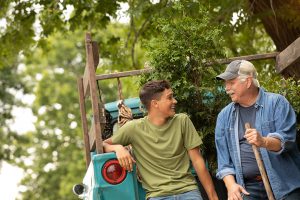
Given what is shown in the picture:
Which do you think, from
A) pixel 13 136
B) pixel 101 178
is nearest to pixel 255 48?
pixel 101 178

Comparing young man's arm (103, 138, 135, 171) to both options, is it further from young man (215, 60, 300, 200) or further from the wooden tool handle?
→ the wooden tool handle

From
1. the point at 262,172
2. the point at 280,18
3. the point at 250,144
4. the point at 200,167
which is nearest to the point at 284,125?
the point at 250,144

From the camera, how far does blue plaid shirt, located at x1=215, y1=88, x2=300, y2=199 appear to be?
259 inches

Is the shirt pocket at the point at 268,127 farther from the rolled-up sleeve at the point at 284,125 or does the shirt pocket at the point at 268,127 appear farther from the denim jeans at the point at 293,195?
the denim jeans at the point at 293,195

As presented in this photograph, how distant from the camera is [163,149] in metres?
6.94

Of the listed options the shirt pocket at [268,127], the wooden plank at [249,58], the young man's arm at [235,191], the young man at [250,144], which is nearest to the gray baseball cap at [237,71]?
the young man at [250,144]

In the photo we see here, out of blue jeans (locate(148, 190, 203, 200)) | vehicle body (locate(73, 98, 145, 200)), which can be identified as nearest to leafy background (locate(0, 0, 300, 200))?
vehicle body (locate(73, 98, 145, 200))

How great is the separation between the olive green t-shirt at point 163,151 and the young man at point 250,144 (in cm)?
26

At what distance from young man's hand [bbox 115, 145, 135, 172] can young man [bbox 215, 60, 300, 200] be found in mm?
718

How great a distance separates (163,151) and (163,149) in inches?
0.6

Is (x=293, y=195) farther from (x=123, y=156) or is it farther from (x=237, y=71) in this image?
(x=123, y=156)

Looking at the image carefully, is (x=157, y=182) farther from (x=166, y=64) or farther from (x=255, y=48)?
(x=255, y=48)

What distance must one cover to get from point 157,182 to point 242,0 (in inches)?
188

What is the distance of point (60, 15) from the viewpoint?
45.8 feet
